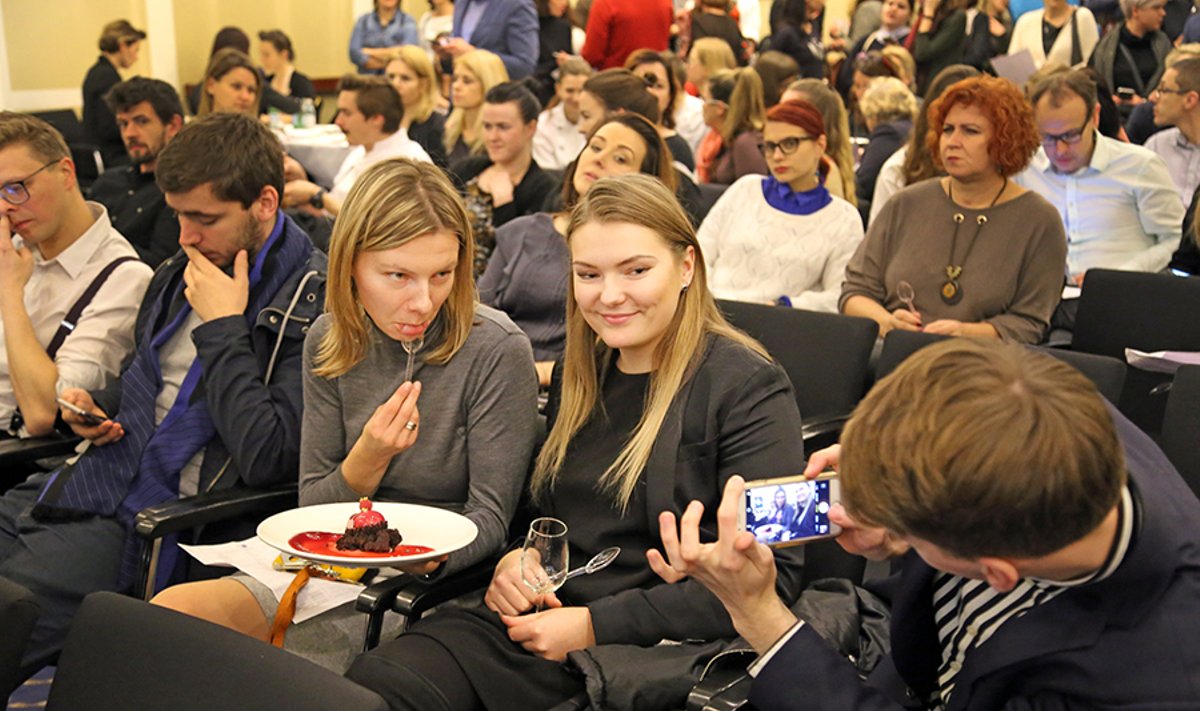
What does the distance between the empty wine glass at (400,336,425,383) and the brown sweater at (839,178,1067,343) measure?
6.21 ft

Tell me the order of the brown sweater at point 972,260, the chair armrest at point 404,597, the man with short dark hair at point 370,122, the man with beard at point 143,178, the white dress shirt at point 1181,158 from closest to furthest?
the chair armrest at point 404,597, the brown sweater at point 972,260, the man with beard at point 143,178, the white dress shirt at point 1181,158, the man with short dark hair at point 370,122

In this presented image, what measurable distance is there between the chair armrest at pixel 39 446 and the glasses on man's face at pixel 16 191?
0.56 meters

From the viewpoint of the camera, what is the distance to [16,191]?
2.77 meters

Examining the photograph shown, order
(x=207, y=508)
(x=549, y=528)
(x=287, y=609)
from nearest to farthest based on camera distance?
(x=549, y=528)
(x=287, y=609)
(x=207, y=508)

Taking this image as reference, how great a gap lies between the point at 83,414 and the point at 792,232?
2341 millimetres

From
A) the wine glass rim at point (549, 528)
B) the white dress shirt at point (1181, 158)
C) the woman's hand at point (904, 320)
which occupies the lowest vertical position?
the woman's hand at point (904, 320)

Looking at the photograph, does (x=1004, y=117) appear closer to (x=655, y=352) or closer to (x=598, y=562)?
(x=655, y=352)

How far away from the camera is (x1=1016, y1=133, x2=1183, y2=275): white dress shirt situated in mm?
4160

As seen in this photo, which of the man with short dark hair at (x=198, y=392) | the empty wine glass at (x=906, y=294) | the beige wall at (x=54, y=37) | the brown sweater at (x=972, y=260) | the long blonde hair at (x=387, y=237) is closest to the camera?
the long blonde hair at (x=387, y=237)

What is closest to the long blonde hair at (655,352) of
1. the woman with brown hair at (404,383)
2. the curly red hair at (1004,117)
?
the woman with brown hair at (404,383)

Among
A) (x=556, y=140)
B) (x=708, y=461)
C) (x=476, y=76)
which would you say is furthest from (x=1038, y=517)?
(x=556, y=140)

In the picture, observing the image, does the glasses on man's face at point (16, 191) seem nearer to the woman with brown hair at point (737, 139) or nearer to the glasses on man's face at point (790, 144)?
the glasses on man's face at point (790, 144)

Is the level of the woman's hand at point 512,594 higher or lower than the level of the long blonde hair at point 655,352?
lower

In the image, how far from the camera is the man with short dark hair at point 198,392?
2.38 m
